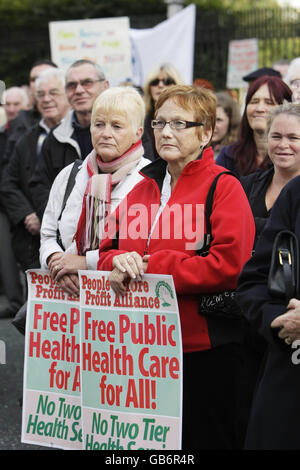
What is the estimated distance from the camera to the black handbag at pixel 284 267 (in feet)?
9.84

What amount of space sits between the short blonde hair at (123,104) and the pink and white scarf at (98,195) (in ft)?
0.55

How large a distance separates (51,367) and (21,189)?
2.77 m

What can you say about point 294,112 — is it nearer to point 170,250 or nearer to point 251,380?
point 170,250

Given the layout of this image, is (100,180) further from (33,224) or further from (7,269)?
(7,269)

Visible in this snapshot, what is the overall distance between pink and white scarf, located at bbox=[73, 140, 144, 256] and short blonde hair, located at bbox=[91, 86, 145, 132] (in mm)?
166

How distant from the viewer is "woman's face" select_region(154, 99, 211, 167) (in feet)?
12.3

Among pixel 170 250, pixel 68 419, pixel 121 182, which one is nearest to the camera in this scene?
pixel 170 250

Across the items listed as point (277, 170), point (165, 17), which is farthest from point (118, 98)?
point (165, 17)

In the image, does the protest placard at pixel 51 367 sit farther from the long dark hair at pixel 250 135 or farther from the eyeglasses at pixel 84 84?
the eyeglasses at pixel 84 84

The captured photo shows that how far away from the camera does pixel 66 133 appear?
5.44 metres

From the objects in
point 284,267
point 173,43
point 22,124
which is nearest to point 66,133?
point 22,124

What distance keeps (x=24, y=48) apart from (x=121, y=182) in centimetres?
1371

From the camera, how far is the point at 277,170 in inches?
165

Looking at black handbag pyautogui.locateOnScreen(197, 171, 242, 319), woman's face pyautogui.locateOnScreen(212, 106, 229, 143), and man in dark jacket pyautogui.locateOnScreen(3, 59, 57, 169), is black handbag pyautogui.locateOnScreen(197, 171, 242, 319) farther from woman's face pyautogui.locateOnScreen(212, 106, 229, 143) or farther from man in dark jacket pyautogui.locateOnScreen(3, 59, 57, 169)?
man in dark jacket pyautogui.locateOnScreen(3, 59, 57, 169)
